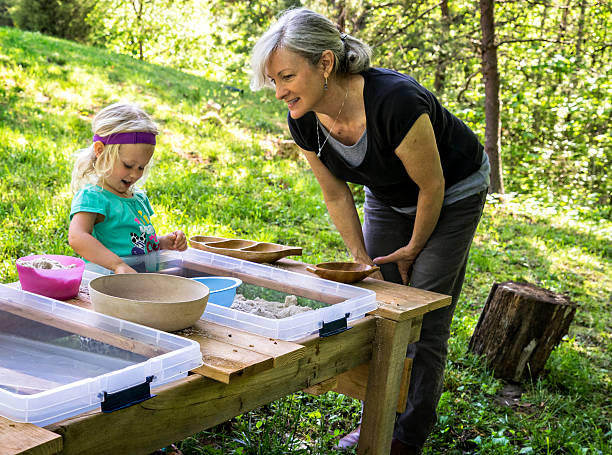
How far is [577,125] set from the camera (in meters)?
9.97

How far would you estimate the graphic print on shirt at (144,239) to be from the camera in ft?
7.48

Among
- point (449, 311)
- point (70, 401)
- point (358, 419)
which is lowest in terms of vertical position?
point (358, 419)

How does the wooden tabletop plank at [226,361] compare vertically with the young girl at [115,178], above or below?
below

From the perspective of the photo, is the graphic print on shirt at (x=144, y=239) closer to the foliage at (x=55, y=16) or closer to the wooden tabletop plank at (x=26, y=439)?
the wooden tabletop plank at (x=26, y=439)

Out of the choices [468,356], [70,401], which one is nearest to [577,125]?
[468,356]

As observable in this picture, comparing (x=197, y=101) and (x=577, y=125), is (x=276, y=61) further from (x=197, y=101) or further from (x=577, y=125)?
(x=577, y=125)

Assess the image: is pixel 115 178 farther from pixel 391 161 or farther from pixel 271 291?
pixel 391 161

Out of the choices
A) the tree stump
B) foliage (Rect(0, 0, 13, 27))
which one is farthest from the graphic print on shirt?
foliage (Rect(0, 0, 13, 27))

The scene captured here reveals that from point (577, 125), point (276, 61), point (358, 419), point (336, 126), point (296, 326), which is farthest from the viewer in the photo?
point (577, 125)

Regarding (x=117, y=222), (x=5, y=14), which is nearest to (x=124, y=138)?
(x=117, y=222)

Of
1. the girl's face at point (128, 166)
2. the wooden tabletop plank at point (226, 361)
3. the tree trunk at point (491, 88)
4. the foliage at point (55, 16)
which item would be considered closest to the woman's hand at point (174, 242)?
the girl's face at point (128, 166)

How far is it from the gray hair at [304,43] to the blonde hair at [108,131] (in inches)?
17.8

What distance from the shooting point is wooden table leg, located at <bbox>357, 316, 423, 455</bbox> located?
1.83 m

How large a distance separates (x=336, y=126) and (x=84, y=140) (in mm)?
4403
